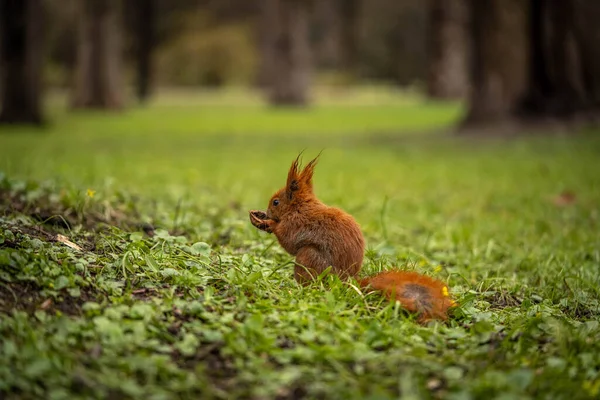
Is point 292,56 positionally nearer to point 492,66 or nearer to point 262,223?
point 492,66

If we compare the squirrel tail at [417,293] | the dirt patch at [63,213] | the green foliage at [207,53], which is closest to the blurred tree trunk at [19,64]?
the dirt patch at [63,213]

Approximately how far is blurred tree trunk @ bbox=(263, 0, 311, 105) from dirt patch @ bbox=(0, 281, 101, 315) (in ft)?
78.6

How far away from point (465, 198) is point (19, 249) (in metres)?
5.45

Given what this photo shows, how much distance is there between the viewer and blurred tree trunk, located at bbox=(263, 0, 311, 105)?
2669cm

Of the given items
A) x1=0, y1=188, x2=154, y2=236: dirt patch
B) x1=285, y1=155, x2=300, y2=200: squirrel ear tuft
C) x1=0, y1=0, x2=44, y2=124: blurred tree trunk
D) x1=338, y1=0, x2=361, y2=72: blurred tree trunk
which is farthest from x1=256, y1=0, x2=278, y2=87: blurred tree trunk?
x1=285, y1=155, x2=300, y2=200: squirrel ear tuft

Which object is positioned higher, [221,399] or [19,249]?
[19,249]

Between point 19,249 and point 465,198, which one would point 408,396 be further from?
point 465,198

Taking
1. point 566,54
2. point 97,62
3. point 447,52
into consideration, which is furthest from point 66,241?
point 447,52

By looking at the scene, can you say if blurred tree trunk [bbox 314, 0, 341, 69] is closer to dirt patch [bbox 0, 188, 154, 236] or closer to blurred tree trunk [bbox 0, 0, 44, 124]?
blurred tree trunk [bbox 0, 0, 44, 124]

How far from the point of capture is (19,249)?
11.4 ft

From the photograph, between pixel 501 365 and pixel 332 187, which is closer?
pixel 501 365

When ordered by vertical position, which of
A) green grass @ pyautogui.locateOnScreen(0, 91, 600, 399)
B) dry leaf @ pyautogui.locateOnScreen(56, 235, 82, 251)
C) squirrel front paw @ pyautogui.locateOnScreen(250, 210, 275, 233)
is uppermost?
squirrel front paw @ pyautogui.locateOnScreen(250, 210, 275, 233)

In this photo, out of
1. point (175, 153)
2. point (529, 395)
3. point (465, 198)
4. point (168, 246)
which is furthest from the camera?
point (175, 153)

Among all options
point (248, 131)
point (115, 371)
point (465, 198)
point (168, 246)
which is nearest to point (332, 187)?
point (465, 198)
